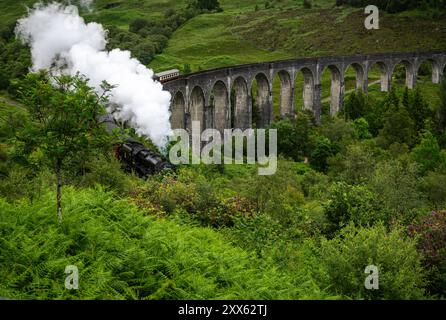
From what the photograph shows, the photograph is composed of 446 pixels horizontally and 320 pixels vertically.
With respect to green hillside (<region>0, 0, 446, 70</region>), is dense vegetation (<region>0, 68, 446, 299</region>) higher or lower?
lower

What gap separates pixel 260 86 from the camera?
71.6 meters

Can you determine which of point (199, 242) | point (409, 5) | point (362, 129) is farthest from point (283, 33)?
point (199, 242)

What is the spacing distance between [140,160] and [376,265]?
62.6 ft

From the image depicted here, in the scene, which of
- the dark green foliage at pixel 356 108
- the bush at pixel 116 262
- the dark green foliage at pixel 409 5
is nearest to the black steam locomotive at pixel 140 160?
the bush at pixel 116 262

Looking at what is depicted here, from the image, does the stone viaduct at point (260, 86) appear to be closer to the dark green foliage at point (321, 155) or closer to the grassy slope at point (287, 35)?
the grassy slope at point (287, 35)

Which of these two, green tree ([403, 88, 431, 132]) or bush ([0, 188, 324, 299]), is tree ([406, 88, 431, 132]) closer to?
green tree ([403, 88, 431, 132])

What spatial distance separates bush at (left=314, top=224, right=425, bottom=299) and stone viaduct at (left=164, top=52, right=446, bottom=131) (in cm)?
3821

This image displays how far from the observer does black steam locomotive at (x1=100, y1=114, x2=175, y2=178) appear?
97.8ft

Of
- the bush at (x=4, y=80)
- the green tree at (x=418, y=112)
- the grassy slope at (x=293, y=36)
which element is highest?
the grassy slope at (x=293, y=36)

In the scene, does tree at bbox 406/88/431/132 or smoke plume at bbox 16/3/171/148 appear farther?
tree at bbox 406/88/431/132

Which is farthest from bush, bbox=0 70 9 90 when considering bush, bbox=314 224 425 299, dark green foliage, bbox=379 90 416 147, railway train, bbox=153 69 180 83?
bush, bbox=314 224 425 299

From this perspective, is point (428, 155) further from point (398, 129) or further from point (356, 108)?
point (356, 108)

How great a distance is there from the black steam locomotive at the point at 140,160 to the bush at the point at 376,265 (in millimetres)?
15483

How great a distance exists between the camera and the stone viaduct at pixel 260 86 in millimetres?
55875
